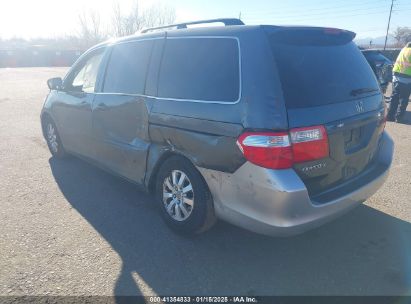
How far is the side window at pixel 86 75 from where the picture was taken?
448cm

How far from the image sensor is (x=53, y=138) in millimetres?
5715

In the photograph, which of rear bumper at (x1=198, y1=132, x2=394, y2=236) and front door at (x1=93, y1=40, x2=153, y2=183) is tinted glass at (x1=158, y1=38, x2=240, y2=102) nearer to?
front door at (x1=93, y1=40, x2=153, y2=183)

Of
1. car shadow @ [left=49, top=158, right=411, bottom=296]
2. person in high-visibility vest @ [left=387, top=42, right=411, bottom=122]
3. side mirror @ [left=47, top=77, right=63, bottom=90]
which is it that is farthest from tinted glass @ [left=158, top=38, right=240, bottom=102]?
person in high-visibility vest @ [left=387, top=42, right=411, bottom=122]

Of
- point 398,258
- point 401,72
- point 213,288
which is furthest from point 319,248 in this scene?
point 401,72

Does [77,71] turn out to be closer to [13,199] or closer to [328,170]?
[13,199]

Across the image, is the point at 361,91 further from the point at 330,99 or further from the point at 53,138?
the point at 53,138

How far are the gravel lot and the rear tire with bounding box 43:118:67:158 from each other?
1.15 metres

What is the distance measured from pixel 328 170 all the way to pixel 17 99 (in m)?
13.6

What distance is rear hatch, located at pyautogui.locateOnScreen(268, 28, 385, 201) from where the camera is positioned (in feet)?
8.53

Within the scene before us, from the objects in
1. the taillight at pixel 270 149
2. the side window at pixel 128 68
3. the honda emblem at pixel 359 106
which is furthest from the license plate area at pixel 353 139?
the side window at pixel 128 68

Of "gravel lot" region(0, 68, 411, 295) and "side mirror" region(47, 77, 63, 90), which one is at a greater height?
"side mirror" region(47, 77, 63, 90)

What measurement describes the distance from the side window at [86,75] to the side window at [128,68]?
0.37 metres

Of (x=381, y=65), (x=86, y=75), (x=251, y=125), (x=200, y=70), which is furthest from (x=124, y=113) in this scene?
(x=381, y=65)

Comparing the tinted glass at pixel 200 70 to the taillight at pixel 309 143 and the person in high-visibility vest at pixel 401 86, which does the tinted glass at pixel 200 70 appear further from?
the person in high-visibility vest at pixel 401 86
